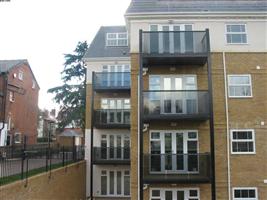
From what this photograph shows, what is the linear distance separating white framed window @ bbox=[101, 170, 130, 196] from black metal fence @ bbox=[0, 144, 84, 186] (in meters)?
2.23

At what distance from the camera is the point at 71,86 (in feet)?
119

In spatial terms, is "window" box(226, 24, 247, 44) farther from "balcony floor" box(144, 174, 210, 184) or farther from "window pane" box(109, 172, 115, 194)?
"window pane" box(109, 172, 115, 194)

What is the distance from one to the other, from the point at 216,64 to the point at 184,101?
2.58 meters

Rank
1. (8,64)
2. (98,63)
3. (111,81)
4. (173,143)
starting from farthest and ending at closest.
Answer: (8,64)
(98,63)
(111,81)
(173,143)

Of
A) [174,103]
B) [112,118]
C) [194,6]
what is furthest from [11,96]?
[174,103]

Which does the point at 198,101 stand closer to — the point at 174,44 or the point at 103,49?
the point at 174,44

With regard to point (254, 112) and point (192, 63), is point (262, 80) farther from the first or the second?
point (192, 63)

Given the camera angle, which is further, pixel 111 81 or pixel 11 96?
pixel 11 96

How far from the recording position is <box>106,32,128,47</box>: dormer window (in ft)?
85.1

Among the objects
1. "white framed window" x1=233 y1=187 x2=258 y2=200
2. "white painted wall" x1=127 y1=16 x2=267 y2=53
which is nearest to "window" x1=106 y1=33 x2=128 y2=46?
"white painted wall" x1=127 y1=16 x2=267 y2=53

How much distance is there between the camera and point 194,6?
1688 centimetres

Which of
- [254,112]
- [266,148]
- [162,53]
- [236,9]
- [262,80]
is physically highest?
[236,9]

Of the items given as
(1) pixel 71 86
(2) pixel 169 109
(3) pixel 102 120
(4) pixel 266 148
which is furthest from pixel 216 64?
(1) pixel 71 86

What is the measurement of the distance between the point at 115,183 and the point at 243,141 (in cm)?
1109
